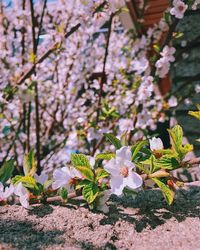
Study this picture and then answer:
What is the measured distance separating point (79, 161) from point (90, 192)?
114mm

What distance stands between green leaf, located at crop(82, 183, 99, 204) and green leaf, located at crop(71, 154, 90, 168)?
0.24ft

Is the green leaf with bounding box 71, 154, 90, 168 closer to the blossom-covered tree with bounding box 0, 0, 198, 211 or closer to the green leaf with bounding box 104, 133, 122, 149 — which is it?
the blossom-covered tree with bounding box 0, 0, 198, 211

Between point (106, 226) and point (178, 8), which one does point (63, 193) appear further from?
point (178, 8)

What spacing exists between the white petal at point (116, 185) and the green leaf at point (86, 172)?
0.38 ft

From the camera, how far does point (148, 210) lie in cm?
135

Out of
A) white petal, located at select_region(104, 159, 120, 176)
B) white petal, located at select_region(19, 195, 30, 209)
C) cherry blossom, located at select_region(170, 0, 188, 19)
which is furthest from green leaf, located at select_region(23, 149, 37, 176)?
cherry blossom, located at select_region(170, 0, 188, 19)

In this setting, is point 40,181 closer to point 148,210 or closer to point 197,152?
point 148,210

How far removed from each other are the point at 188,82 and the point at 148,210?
2.08 meters

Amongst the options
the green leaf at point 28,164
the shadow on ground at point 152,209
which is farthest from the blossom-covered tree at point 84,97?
the shadow on ground at point 152,209

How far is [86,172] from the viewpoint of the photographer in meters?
1.26

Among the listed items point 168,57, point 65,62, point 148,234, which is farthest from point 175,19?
point 65,62

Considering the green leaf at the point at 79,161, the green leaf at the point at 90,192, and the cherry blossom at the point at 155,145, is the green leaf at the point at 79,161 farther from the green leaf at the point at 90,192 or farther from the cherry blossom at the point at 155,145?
the cherry blossom at the point at 155,145

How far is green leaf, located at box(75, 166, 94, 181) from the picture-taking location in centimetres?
125

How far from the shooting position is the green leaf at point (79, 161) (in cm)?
128
